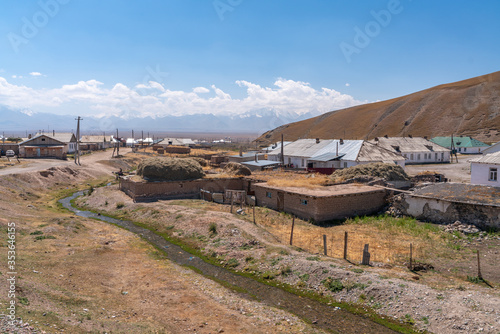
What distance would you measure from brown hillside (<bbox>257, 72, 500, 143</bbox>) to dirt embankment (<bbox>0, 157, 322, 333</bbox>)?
97034 mm

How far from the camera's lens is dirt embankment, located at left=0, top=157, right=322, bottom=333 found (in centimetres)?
1088

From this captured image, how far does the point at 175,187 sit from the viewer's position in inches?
1244

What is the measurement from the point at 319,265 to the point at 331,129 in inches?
5561

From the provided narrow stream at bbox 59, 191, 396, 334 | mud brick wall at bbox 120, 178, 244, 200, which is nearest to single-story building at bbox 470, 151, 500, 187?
mud brick wall at bbox 120, 178, 244, 200

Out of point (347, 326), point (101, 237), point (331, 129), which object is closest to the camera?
point (347, 326)

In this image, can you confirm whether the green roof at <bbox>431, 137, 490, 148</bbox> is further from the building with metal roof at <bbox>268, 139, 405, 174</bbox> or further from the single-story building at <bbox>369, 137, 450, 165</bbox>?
the building with metal roof at <bbox>268, 139, 405, 174</bbox>

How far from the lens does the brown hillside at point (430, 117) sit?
104 metres

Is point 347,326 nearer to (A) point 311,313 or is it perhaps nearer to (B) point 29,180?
(A) point 311,313

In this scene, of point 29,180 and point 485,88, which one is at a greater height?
point 485,88

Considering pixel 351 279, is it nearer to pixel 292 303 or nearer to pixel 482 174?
pixel 292 303

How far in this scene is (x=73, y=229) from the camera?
→ 71.0 ft

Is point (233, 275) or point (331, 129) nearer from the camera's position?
point (233, 275)

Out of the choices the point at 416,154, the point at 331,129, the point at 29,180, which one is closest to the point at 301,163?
the point at 416,154

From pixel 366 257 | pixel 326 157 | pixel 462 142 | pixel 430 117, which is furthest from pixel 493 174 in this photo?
pixel 430 117
